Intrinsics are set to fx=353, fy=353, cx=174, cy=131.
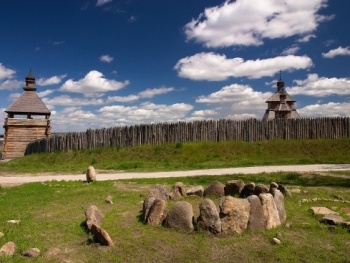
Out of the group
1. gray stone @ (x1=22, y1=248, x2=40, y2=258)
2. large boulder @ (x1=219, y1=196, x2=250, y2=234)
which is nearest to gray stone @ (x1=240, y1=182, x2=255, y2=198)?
large boulder @ (x1=219, y1=196, x2=250, y2=234)

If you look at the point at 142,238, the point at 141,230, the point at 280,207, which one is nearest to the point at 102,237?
the point at 142,238

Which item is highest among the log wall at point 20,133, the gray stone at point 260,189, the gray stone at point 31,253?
the log wall at point 20,133

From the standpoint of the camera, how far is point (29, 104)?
33.1m

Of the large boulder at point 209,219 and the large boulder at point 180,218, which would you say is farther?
the large boulder at point 180,218

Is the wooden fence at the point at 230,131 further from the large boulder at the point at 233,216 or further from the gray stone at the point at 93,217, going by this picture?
the large boulder at the point at 233,216

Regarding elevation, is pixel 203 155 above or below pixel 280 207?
above

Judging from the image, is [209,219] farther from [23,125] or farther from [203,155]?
[23,125]

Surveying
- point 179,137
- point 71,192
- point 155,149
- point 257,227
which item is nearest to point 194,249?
point 257,227

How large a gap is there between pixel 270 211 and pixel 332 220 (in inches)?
49.1

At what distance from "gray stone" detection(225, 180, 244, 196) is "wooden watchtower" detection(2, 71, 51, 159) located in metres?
27.1

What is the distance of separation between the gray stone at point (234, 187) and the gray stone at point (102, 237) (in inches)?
176

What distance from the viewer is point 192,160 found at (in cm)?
2050

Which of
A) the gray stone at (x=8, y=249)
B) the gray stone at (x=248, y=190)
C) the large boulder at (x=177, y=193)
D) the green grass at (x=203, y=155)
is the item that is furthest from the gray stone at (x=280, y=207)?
the green grass at (x=203, y=155)

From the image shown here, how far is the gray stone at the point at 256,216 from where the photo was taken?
6.77 metres
